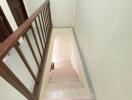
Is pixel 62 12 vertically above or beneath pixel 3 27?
beneath

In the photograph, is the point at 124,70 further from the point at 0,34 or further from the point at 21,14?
the point at 21,14

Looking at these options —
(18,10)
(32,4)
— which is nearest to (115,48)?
(18,10)

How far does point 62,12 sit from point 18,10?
112 cm

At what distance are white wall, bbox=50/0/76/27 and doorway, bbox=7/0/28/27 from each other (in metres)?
0.71

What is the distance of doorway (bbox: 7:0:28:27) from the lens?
2.68 meters

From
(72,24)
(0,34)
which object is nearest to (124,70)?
(0,34)

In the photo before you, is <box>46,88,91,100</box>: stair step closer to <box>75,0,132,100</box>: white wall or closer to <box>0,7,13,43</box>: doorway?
<box>75,0,132,100</box>: white wall

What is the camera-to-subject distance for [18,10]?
2883mm

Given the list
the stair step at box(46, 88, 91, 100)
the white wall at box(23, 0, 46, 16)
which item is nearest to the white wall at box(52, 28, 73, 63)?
the white wall at box(23, 0, 46, 16)

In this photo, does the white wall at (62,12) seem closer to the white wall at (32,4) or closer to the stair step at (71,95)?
the white wall at (32,4)

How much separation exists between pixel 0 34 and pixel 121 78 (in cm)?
200

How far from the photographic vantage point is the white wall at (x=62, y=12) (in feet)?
10.8

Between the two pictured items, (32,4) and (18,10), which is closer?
(18,10)

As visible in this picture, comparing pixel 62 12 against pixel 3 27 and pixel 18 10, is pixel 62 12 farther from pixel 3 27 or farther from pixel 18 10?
pixel 3 27
